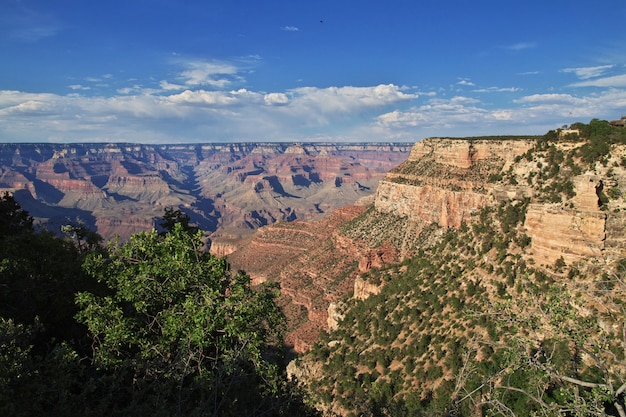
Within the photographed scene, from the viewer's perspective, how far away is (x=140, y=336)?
14.2m

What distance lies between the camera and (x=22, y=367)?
32.2 ft

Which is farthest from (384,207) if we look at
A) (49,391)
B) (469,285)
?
(49,391)

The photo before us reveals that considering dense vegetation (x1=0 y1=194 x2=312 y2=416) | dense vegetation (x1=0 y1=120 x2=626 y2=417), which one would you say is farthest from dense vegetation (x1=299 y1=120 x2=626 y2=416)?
dense vegetation (x1=0 y1=194 x2=312 y2=416)

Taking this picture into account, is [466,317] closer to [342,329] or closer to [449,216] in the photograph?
[342,329]

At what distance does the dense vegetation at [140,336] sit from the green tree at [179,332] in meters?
0.04

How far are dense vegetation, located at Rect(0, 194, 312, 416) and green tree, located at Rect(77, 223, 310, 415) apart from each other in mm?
44

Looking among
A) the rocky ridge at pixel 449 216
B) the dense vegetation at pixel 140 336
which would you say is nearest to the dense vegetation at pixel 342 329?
the dense vegetation at pixel 140 336

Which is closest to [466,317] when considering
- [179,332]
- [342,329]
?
[342,329]

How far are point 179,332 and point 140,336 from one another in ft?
5.29

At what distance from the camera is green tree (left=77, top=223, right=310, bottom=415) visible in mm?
12375

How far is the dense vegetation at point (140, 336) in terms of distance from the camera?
10.6 meters

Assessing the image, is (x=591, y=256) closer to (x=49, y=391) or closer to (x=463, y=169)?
(x=49, y=391)

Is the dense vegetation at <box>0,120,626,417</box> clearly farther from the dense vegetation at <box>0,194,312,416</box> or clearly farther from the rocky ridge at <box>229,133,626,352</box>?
the rocky ridge at <box>229,133,626,352</box>

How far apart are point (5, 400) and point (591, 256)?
2978cm
